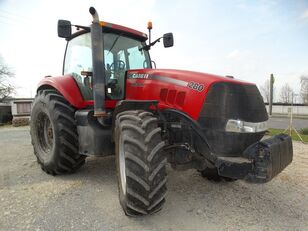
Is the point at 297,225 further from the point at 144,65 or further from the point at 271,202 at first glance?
the point at 144,65

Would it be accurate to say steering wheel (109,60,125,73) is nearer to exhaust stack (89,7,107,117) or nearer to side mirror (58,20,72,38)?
exhaust stack (89,7,107,117)

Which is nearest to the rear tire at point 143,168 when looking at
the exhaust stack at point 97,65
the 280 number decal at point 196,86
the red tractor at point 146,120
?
the red tractor at point 146,120

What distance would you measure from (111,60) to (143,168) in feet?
7.44

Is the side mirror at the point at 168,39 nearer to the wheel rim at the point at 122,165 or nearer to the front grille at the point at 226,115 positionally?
the front grille at the point at 226,115

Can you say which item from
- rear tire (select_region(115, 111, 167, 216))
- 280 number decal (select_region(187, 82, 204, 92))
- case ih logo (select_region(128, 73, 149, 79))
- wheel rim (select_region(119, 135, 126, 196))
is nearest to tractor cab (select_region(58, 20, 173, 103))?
case ih logo (select_region(128, 73, 149, 79))

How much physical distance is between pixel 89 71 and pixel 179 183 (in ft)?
7.62

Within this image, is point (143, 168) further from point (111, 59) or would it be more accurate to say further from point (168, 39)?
point (168, 39)

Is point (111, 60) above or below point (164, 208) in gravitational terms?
above

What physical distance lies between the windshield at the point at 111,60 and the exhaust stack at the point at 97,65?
1.24 ft

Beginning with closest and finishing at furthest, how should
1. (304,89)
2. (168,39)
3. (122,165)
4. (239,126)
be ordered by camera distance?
1. (239,126)
2. (122,165)
3. (168,39)
4. (304,89)

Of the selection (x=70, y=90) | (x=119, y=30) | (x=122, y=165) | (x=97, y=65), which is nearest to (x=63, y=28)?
(x=97, y=65)

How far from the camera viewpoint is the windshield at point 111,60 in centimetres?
447

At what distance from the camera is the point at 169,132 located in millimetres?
3770

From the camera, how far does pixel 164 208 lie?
11.8ft
